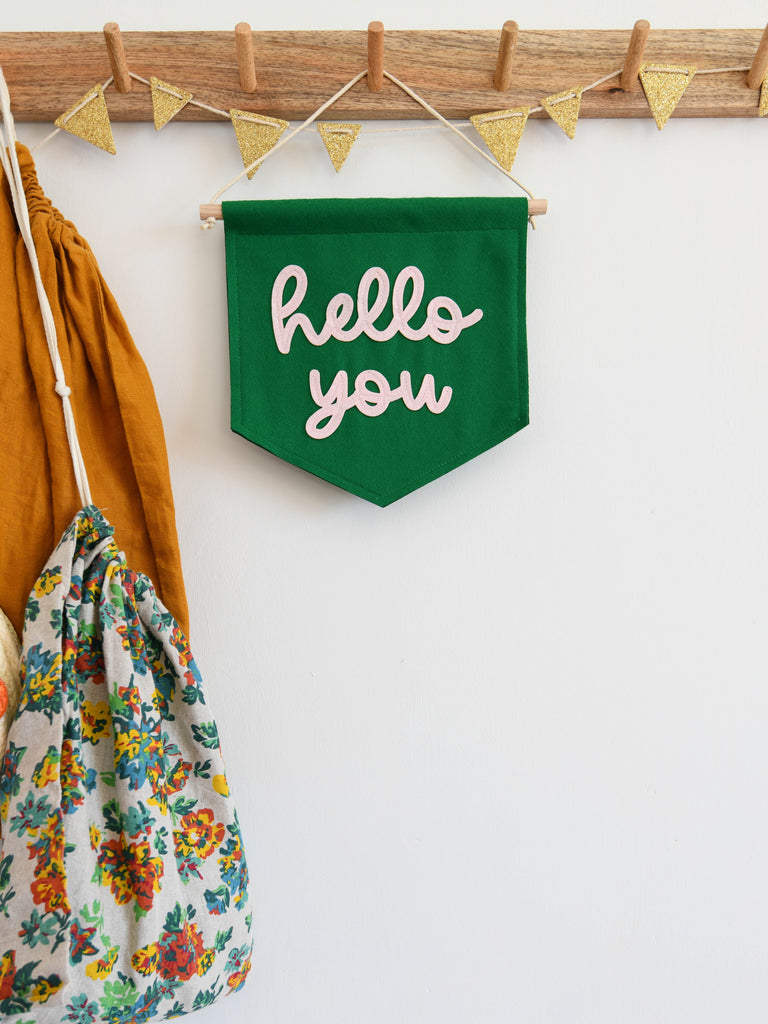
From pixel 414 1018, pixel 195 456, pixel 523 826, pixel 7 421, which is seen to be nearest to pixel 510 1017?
pixel 414 1018

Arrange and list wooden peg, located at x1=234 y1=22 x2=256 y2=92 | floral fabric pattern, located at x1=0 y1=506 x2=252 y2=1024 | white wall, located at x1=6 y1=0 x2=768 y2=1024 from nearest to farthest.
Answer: floral fabric pattern, located at x1=0 y1=506 x2=252 y2=1024 → wooden peg, located at x1=234 y1=22 x2=256 y2=92 → white wall, located at x1=6 y1=0 x2=768 y2=1024

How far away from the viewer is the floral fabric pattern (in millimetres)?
686

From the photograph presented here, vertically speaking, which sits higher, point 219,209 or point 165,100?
point 165,100

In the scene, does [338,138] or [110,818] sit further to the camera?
[338,138]

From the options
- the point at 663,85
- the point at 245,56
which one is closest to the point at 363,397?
the point at 245,56

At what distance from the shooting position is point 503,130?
86 cm

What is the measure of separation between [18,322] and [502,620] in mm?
624

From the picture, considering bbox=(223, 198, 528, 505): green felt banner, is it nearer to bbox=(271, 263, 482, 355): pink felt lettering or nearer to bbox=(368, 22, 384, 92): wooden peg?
bbox=(271, 263, 482, 355): pink felt lettering

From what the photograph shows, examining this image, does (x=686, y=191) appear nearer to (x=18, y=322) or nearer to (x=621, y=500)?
(x=621, y=500)

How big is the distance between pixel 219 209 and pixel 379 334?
0.22 meters

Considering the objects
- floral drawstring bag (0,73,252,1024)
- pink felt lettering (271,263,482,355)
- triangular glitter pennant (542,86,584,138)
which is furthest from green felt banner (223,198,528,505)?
floral drawstring bag (0,73,252,1024)

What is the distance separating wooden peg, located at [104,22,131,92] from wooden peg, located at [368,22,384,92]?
10.1 inches

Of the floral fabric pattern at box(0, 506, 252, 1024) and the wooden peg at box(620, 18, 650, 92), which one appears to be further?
the wooden peg at box(620, 18, 650, 92)

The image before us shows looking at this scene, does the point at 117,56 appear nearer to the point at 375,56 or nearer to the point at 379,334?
the point at 375,56
